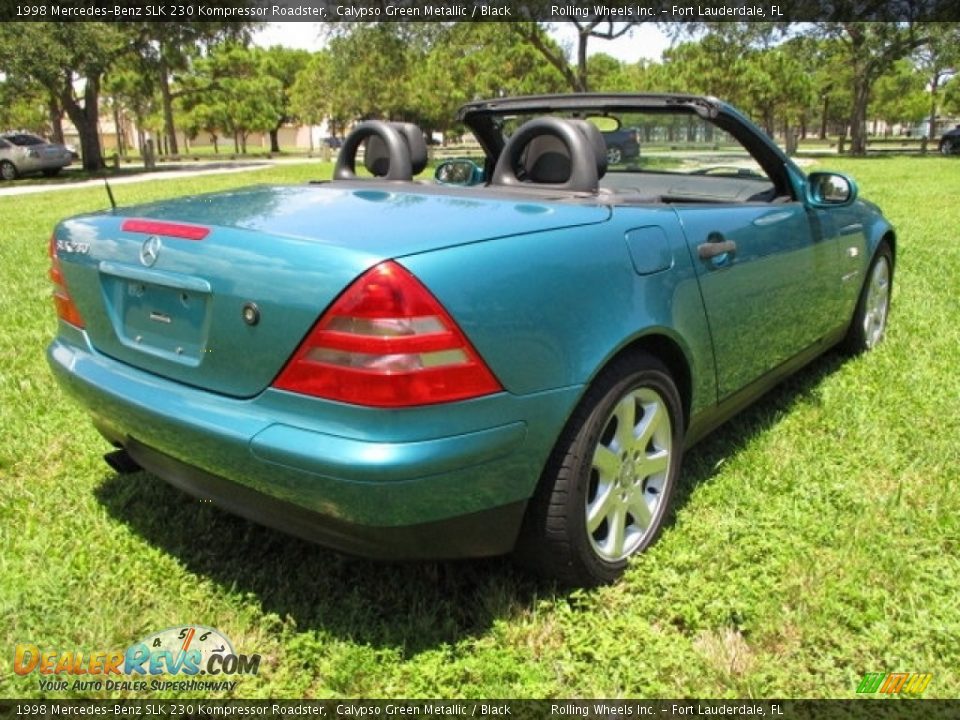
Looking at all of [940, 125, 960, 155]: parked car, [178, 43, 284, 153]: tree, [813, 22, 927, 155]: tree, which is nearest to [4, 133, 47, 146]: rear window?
[178, 43, 284, 153]: tree

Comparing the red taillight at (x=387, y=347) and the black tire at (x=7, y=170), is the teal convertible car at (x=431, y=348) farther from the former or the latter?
the black tire at (x=7, y=170)

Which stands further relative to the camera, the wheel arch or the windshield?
the windshield

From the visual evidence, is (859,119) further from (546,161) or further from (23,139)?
(546,161)

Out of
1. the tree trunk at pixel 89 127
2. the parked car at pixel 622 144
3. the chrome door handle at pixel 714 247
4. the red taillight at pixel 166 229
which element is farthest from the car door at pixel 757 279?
the tree trunk at pixel 89 127

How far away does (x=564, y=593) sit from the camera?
2.38 metres

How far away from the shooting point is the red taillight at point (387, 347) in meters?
1.79

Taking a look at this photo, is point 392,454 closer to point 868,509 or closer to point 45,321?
point 868,509

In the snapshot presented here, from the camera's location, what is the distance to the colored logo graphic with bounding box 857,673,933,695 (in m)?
2.02

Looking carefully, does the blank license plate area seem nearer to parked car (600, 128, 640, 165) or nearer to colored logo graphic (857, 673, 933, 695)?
colored logo graphic (857, 673, 933, 695)

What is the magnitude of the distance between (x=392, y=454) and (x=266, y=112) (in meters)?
55.2

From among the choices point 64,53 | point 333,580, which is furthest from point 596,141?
point 64,53

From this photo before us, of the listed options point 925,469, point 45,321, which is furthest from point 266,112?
point 925,469

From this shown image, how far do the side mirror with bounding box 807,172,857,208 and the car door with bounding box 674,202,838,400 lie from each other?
0.41ft

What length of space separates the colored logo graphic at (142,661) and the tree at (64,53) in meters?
23.7
